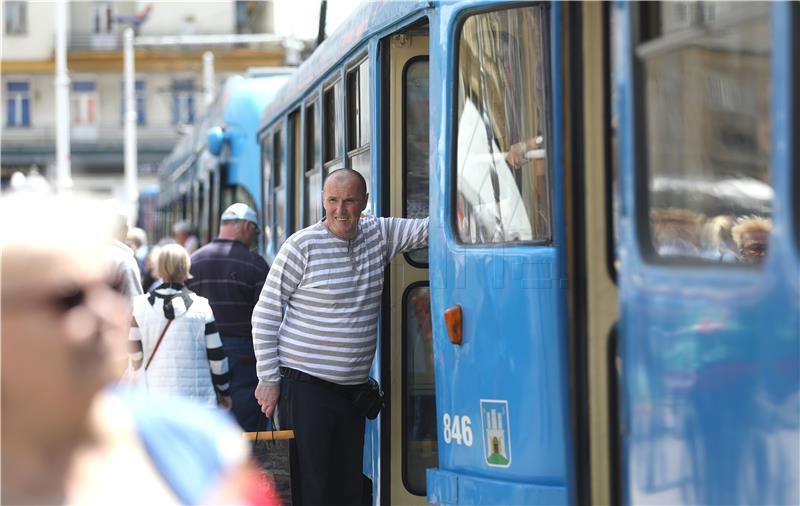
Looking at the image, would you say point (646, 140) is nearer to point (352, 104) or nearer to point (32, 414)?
point (32, 414)

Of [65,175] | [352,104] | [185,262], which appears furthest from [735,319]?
[65,175]

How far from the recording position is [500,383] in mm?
4848

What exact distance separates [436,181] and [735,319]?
2.23 m

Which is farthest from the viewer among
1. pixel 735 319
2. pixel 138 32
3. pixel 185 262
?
pixel 138 32

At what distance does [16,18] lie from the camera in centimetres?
5109

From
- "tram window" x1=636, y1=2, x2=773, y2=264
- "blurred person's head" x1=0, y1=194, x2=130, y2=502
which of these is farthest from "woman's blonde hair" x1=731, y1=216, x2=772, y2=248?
"blurred person's head" x1=0, y1=194, x2=130, y2=502

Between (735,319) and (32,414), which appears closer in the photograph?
(32,414)

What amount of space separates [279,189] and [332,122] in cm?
240

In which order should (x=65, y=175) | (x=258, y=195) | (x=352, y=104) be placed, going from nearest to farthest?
1. (x=352, y=104)
2. (x=258, y=195)
3. (x=65, y=175)

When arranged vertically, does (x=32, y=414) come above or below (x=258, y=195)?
below

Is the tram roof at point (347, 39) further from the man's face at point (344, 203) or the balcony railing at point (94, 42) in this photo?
the balcony railing at point (94, 42)

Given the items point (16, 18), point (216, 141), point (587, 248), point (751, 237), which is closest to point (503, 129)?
point (587, 248)

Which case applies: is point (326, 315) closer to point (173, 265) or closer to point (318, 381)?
point (318, 381)

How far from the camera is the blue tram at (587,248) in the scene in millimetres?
3184
